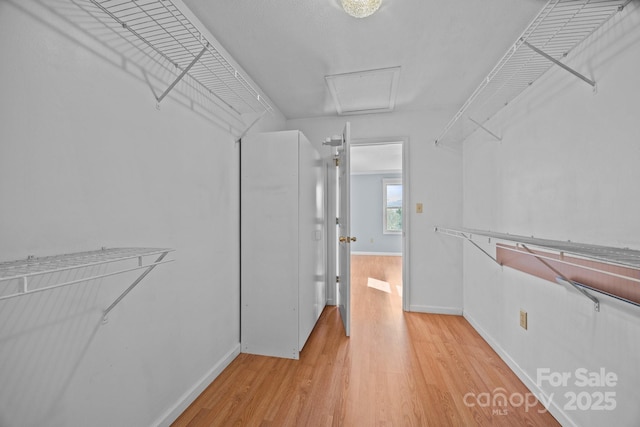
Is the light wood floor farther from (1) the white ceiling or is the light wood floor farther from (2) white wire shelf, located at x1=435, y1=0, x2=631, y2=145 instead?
(1) the white ceiling

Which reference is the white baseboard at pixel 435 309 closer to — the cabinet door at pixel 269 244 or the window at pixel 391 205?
the cabinet door at pixel 269 244

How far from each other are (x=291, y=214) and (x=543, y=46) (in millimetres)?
1759

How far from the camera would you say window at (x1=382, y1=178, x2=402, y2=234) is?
22.5 feet

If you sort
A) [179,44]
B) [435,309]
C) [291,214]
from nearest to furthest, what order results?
[179,44] < [291,214] < [435,309]

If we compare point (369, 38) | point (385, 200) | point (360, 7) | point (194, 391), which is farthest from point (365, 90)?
point (385, 200)

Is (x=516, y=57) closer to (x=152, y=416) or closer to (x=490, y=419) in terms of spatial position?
(x=490, y=419)

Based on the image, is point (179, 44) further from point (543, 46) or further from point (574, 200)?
point (574, 200)

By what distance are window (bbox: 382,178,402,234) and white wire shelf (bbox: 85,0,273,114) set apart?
17.9ft

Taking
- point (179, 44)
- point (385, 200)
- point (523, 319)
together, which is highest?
point (179, 44)

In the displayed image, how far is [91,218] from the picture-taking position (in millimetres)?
922

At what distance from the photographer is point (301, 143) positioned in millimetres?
→ 1908

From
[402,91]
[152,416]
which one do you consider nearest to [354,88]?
[402,91]

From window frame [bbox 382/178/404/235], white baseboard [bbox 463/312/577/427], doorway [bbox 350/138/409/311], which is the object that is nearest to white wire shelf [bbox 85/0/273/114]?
white baseboard [bbox 463/312/577/427]

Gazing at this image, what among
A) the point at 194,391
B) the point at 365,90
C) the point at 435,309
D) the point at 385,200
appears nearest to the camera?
the point at 194,391
